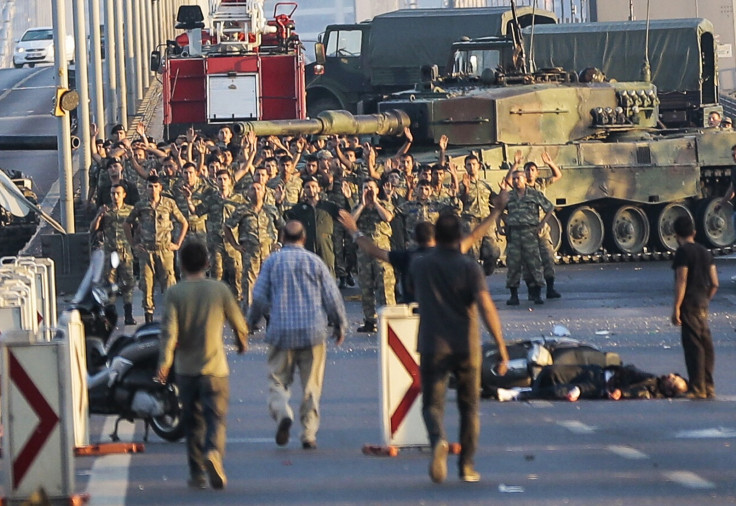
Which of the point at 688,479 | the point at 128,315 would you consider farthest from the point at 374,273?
the point at 688,479

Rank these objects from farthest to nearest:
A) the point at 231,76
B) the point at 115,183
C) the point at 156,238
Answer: the point at 231,76 → the point at 115,183 → the point at 156,238

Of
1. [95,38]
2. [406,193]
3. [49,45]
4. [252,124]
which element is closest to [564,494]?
[406,193]

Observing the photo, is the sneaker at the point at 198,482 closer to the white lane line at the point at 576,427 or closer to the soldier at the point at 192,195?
the white lane line at the point at 576,427

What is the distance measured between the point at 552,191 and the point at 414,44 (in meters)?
18.9

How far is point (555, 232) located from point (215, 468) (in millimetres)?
15604

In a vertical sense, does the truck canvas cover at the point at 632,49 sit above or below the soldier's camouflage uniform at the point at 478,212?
above

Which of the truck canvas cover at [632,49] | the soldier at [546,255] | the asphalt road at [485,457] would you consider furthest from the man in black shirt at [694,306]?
the truck canvas cover at [632,49]

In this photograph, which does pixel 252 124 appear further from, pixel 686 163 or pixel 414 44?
pixel 414 44

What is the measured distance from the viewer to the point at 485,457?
10781 millimetres

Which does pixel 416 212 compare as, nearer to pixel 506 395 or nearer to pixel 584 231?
pixel 506 395

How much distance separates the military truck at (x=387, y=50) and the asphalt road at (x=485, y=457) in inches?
1073

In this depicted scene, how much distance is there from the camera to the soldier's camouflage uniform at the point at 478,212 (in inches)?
820

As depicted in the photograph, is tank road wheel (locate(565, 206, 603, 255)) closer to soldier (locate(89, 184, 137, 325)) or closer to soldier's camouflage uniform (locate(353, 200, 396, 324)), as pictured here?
soldier's camouflage uniform (locate(353, 200, 396, 324))

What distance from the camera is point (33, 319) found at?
13.4 m
